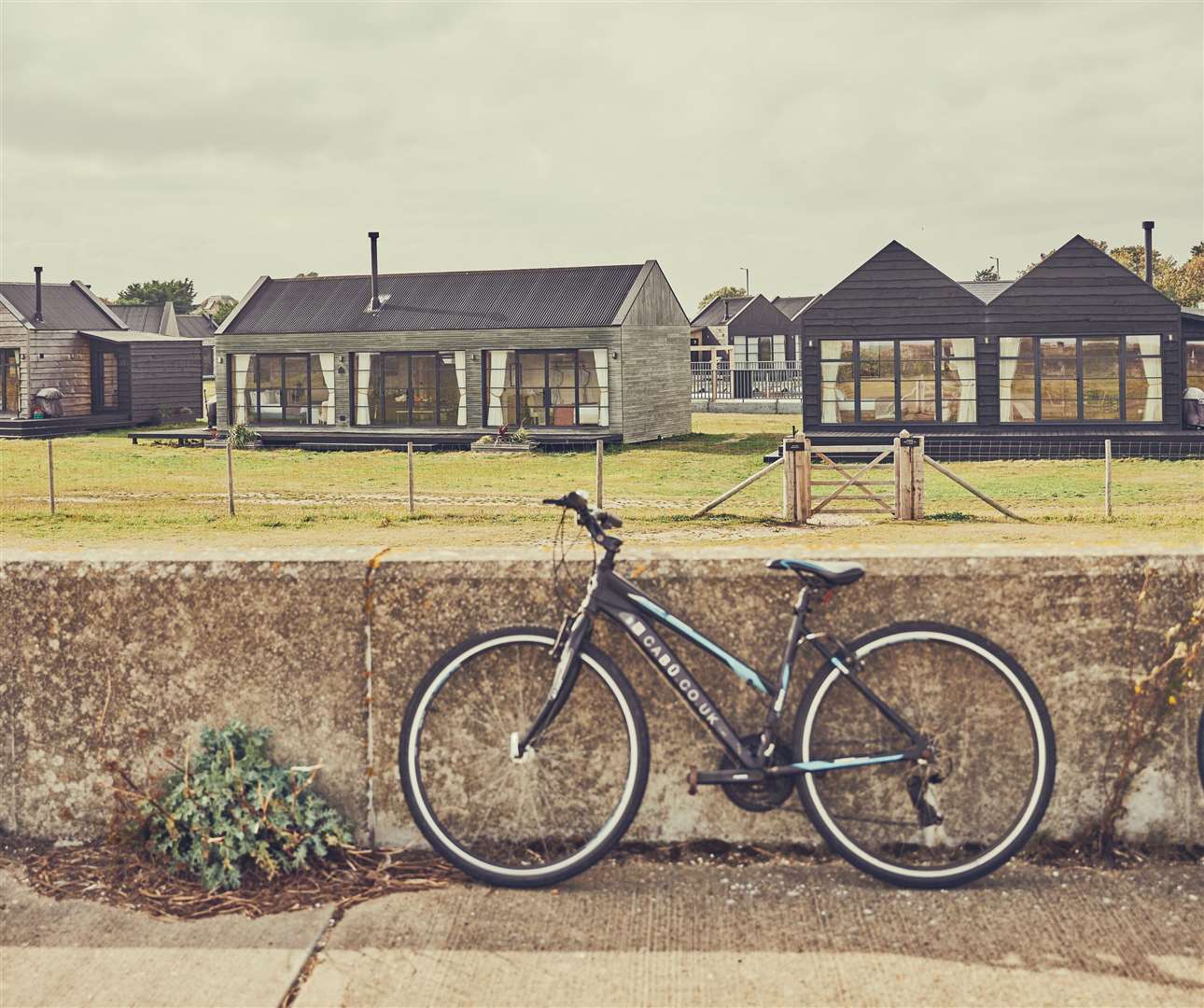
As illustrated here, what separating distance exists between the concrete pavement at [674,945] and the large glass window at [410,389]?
42.7 m

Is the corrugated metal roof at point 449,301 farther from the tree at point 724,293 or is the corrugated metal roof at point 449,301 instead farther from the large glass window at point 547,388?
the tree at point 724,293

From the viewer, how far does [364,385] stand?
48.6 m

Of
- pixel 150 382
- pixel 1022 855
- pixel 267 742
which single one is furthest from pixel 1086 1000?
pixel 150 382

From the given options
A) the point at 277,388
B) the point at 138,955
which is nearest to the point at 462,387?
the point at 277,388

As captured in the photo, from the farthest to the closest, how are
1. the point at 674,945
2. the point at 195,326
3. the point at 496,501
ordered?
the point at 195,326
the point at 496,501
the point at 674,945

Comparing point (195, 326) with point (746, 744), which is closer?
point (746, 744)

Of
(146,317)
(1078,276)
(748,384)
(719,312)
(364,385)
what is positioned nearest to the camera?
(1078,276)

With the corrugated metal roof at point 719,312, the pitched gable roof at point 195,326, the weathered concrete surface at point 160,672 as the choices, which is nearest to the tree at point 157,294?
the pitched gable roof at point 195,326

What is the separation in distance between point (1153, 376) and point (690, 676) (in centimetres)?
3771

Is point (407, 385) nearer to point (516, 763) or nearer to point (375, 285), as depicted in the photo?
point (375, 285)

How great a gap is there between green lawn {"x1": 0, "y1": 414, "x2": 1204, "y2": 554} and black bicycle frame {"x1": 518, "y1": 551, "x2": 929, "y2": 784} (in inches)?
274

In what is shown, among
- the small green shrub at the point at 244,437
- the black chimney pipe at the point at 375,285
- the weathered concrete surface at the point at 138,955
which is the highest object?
the black chimney pipe at the point at 375,285

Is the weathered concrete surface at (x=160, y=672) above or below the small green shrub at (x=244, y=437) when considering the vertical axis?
below

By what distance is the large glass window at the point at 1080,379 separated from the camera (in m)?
39.8
